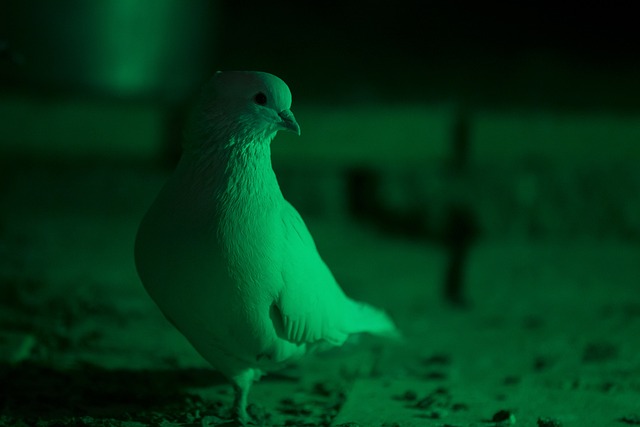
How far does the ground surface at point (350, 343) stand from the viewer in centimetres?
237

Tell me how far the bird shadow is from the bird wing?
43cm

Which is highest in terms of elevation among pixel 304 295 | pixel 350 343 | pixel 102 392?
pixel 350 343

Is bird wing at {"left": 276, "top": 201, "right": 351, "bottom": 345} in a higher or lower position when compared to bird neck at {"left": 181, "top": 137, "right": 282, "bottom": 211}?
lower

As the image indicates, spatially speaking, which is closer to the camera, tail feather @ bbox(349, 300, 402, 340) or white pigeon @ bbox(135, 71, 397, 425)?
white pigeon @ bbox(135, 71, 397, 425)

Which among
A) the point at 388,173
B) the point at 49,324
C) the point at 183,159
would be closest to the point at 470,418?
the point at 183,159

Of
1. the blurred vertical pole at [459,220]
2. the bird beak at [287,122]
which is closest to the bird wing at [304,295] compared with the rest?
the bird beak at [287,122]

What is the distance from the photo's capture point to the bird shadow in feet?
7.53

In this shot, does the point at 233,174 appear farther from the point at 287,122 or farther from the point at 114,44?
the point at 114,44

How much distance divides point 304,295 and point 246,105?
526 mm

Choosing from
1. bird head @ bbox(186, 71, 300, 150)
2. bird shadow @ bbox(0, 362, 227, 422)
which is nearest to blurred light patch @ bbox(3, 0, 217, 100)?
bird shadow @ bbox(0, 362, 227, 422)

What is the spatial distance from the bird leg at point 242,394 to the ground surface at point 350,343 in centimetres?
11

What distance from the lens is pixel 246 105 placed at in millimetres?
1905

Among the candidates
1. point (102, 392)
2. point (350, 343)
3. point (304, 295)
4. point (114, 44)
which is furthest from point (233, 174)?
point (114, 44)

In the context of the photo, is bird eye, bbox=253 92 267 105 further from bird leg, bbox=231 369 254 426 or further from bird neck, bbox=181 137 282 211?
bird leg, bbox=231 369 254 426
